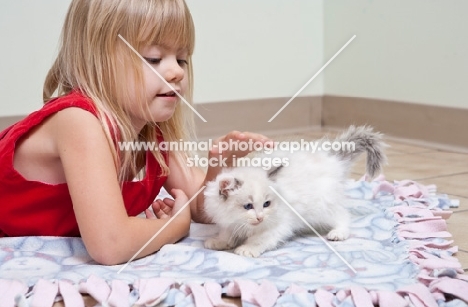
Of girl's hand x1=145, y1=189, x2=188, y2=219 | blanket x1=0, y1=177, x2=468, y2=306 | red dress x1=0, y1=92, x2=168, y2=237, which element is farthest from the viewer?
girl's hand x1=145, y1=189, x2=188, y2=219

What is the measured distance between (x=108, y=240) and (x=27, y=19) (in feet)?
4.42

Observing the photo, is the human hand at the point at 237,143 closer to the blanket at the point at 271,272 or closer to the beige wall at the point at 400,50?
the blanket at the point at 271,272

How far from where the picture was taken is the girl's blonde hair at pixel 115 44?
1096mm

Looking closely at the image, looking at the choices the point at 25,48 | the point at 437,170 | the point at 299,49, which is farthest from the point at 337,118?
the point at 25,48

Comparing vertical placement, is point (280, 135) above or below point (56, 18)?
below

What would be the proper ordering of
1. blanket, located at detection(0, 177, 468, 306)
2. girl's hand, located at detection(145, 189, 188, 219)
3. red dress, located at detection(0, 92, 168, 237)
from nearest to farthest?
blanket, located at detection(0, 177, 468, 306) < red dress, located at detection(0, 92, 168, 237) < girl's hand, located at detection(145, 189, 188, 219)

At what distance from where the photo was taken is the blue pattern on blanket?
0.92 meters

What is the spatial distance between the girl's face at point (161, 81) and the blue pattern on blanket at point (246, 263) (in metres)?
0.24

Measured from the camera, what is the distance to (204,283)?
883mm

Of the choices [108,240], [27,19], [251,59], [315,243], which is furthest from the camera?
[251,59]

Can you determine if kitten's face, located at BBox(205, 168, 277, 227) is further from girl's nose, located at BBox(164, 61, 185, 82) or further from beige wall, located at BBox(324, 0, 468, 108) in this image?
beige wall, located at BBox(324, 0, 468, 108)

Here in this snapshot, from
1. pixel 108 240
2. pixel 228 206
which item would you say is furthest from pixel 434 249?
pixel 108 240

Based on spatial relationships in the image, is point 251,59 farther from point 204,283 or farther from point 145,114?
point 204,283

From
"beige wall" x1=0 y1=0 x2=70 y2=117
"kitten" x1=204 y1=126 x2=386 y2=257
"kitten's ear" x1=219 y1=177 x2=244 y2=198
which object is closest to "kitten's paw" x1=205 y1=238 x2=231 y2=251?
"kitten" x1=204 y1=126 x2=386 y2=257
